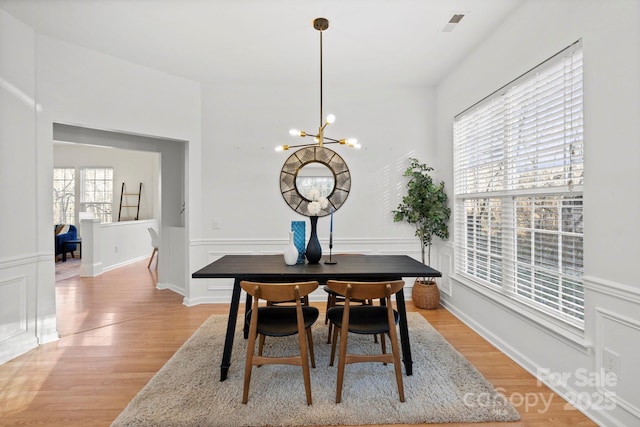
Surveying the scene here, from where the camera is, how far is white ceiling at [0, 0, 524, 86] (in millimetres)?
2479

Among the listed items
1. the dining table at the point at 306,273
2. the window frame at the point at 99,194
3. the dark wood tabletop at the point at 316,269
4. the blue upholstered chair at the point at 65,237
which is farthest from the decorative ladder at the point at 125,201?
the dining table at the point at 306,273

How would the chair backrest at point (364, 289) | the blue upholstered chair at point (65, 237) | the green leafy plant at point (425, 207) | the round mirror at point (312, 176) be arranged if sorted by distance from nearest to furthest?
the chair backrest at point (364, 289), the green leafy plant at point (425, 207), the round mirror at point (312, 176), the blue upholstered chair at point (65, 237)

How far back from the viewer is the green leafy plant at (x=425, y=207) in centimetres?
378

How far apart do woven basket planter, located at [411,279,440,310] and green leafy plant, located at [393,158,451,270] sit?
0.32m

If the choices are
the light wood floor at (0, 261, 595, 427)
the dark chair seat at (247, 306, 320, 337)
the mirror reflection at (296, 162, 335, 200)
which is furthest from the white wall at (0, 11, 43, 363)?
the mirror reflection at (296, 162, 335, 200)

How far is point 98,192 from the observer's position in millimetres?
7969

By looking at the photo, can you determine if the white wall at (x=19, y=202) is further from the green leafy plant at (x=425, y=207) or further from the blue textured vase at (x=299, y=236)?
the green leafy plant at (x=425, y=207)

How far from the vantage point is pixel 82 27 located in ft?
9.18

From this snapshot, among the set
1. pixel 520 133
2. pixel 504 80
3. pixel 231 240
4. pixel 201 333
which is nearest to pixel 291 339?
pixel 201 333

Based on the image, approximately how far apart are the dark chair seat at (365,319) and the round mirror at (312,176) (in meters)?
1.89

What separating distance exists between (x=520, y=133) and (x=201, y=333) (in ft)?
10.9

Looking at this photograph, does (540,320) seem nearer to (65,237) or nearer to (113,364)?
(113,364)

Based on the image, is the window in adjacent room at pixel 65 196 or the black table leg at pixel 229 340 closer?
the black table leg at pixel 229 340

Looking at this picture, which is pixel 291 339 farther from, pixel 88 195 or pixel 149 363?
pixel 88 195
